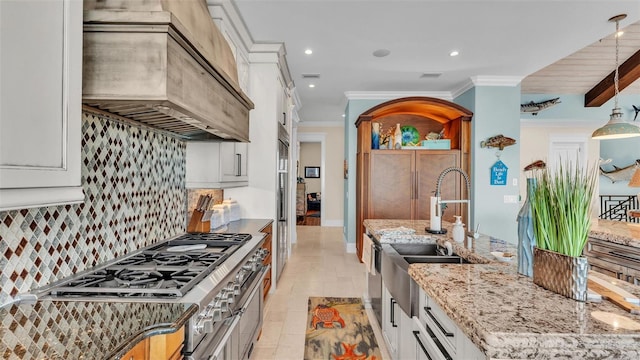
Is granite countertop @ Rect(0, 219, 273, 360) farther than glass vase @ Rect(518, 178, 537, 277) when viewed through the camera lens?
No

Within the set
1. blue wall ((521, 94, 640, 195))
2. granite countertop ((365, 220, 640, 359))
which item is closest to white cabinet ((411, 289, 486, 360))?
granite countertop ((365, 220, 640, 359))

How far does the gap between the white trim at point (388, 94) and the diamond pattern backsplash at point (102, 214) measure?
11.4 ft

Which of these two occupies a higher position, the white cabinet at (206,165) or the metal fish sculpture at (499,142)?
the metal fish sculpture at (499,142)

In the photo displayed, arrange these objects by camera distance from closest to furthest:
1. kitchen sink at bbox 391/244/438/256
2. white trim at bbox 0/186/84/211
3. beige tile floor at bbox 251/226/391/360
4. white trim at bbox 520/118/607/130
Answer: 1. white trim at bbox 0/186/84/211
2. kitchen sink at bbox 391/244/438/256
3. beige tile floor at bbox 251/226/391/360
4. white trim at bbox 520/118/607/130

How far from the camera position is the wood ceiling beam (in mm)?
4477

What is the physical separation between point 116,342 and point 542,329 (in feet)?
3.63

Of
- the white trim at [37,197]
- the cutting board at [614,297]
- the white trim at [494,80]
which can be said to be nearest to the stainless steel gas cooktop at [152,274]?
the white trim at [37,197]

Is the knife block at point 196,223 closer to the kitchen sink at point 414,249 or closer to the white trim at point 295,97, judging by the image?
the kitchen sink at point 414,249

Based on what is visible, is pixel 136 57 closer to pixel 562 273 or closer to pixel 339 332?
pixel 562 273

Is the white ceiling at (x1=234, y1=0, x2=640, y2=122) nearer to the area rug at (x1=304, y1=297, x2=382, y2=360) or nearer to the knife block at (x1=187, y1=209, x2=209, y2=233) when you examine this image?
the knife block at (x1=187, y1=209, x2=209, y2=233)

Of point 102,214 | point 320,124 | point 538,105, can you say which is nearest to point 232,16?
point 102,214

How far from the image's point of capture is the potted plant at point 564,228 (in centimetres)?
100

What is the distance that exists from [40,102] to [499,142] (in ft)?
16.0

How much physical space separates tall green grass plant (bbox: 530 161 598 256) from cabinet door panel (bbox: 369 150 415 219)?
3624 millimetres
